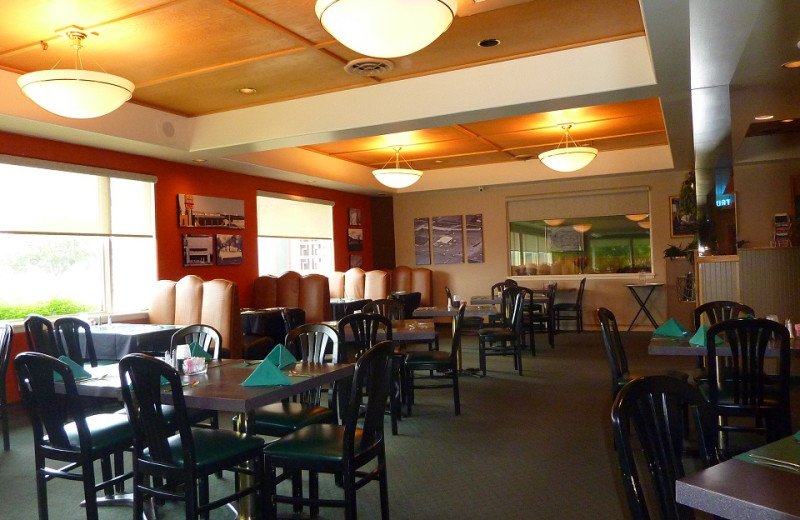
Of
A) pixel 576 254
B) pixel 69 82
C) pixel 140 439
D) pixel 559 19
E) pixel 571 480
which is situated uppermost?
pixel 559 19

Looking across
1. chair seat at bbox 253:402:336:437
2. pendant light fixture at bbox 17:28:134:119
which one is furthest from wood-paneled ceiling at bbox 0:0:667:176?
chair seat at bbox 253:402:336:437

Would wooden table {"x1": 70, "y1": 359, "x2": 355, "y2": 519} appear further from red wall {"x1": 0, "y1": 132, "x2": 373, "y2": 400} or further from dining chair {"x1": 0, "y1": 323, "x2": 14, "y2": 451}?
red wall {"x1": 0, "y1": 132, "x2": 373, "y2": 400}

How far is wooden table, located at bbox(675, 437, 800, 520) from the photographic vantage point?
1331 mm

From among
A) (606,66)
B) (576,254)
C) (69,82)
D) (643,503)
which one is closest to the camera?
(643,503)

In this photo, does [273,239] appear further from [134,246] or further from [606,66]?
[606,66]

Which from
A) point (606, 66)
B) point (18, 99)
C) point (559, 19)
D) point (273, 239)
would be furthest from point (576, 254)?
→ point (18, 99)

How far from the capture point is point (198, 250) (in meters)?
7.96

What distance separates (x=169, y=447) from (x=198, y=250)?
5524 millimetres

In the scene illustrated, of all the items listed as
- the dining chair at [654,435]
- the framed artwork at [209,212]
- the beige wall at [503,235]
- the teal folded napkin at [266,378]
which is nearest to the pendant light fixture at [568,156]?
the beige wall at [503,235]

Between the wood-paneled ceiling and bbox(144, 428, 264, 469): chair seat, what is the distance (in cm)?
274

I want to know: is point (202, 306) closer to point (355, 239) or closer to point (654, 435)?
point (355, 239)

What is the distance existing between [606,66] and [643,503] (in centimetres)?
432

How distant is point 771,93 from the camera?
5723mm

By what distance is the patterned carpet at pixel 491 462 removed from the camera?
3.34m
